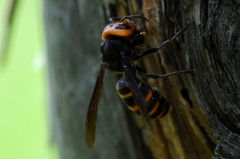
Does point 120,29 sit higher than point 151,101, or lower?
higher

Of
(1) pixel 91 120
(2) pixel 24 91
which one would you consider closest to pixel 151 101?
(1) pixel 91 120

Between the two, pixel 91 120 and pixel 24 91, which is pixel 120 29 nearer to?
pixel 91 120

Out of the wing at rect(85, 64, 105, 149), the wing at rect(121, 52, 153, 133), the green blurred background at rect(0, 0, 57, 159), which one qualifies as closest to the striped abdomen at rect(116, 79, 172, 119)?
the wing at rect(121, 52, 153, 133)

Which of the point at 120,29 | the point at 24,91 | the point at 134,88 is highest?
the point at 120,29

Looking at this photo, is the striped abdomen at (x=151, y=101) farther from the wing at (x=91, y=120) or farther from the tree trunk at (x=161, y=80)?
the wing at (x=91, y=120)

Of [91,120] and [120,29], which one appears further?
[91,120]

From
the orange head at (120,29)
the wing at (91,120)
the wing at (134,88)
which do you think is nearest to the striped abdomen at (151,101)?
the wing at (134,88)

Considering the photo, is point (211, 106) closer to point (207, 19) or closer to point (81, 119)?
point (207, 19)

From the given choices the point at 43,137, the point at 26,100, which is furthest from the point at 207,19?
the point at 26,100
